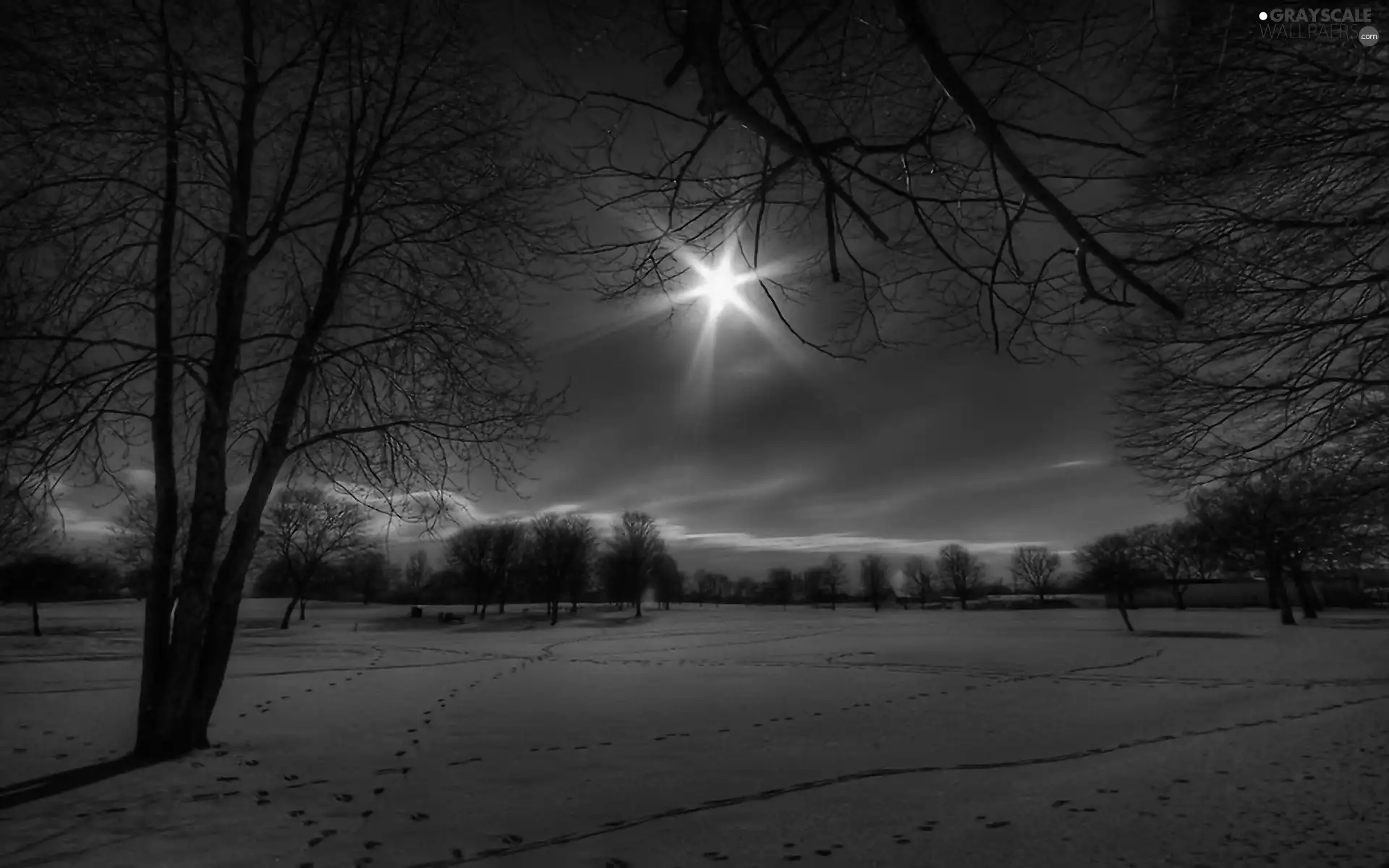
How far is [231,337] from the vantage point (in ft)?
24.2

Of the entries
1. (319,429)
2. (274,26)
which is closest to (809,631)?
(319,429)

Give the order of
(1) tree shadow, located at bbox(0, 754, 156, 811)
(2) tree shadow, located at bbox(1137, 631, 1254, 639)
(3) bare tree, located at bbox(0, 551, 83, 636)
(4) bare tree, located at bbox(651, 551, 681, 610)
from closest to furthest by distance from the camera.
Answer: (1) tree shadow, located at bbox(0, 754, 156, 811) < (2) tree shadow, located at bbox(1137, 631, 1254, 639) < (3) bare tree, located at bbox(0, 551, 83, 636) < (4) bare tree, located at bbox(651, 551, 681, 610)

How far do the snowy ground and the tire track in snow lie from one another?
4 centimetres

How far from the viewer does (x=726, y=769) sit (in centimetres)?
719

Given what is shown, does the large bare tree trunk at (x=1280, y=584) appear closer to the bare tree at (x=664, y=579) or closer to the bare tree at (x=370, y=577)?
the bare tree at (x=664, y=579)

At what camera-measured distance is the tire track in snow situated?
4.72 m

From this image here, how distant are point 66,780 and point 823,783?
686cm

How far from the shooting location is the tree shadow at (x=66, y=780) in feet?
18.5

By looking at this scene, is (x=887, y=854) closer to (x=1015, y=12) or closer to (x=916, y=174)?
(x=916, y=174)

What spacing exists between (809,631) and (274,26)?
114 feet

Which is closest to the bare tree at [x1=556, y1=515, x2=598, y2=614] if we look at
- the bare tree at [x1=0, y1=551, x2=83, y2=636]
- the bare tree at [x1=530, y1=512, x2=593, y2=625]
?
the bare tree at [x1=530, y1=512, x2=593, y2=625]

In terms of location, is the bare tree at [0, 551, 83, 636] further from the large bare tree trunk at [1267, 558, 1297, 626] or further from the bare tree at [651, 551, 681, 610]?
the large bare tree trunk at [1267, 558, 1297, 626]

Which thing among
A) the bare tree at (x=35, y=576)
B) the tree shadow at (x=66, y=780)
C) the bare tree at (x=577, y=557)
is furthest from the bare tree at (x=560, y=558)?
the tree shadow at (x=66, y=780)

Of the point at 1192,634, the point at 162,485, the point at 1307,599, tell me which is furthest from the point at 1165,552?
the point at 162,485
